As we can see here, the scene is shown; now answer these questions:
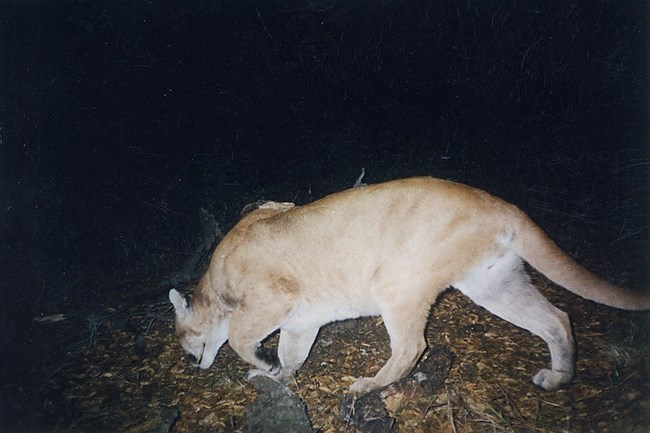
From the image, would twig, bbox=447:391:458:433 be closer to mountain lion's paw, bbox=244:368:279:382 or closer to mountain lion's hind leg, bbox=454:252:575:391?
mountain lion's hind leg, bbox=454:252:575:391

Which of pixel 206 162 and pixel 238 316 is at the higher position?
pixel 238 316

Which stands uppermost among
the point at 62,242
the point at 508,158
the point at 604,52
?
the point at 604,52

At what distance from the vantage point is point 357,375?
464 centimetres

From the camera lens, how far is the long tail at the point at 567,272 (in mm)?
3416

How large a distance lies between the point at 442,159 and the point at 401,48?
401 centimetres

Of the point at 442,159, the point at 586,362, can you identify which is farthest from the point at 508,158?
the point at 586,362

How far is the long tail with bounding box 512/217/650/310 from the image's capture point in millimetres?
3416

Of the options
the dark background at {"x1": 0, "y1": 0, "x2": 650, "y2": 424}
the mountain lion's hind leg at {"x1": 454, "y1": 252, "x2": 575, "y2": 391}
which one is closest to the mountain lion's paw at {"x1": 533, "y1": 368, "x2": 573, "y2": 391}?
the mountain lion's hind leg at {"x1": 454, "y1": 252, "x2": 575, "y2": 391}

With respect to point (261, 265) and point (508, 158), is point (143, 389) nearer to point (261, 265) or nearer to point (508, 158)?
point (261, 265)

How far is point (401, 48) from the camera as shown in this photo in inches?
562

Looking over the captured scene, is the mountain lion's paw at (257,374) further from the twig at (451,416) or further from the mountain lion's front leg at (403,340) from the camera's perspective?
the twig at (451,416)

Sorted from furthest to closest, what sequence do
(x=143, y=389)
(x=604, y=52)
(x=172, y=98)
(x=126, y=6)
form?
(x=172, y=98)
(x=604, y=52)
(x=126, y=6)
(x=143, y=389)

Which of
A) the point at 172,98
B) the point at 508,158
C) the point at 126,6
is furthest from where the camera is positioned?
the point at 508,158

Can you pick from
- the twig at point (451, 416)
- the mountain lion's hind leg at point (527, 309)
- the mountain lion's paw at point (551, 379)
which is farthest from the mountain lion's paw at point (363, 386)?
the mountain lion's paw at point (551, 379)
